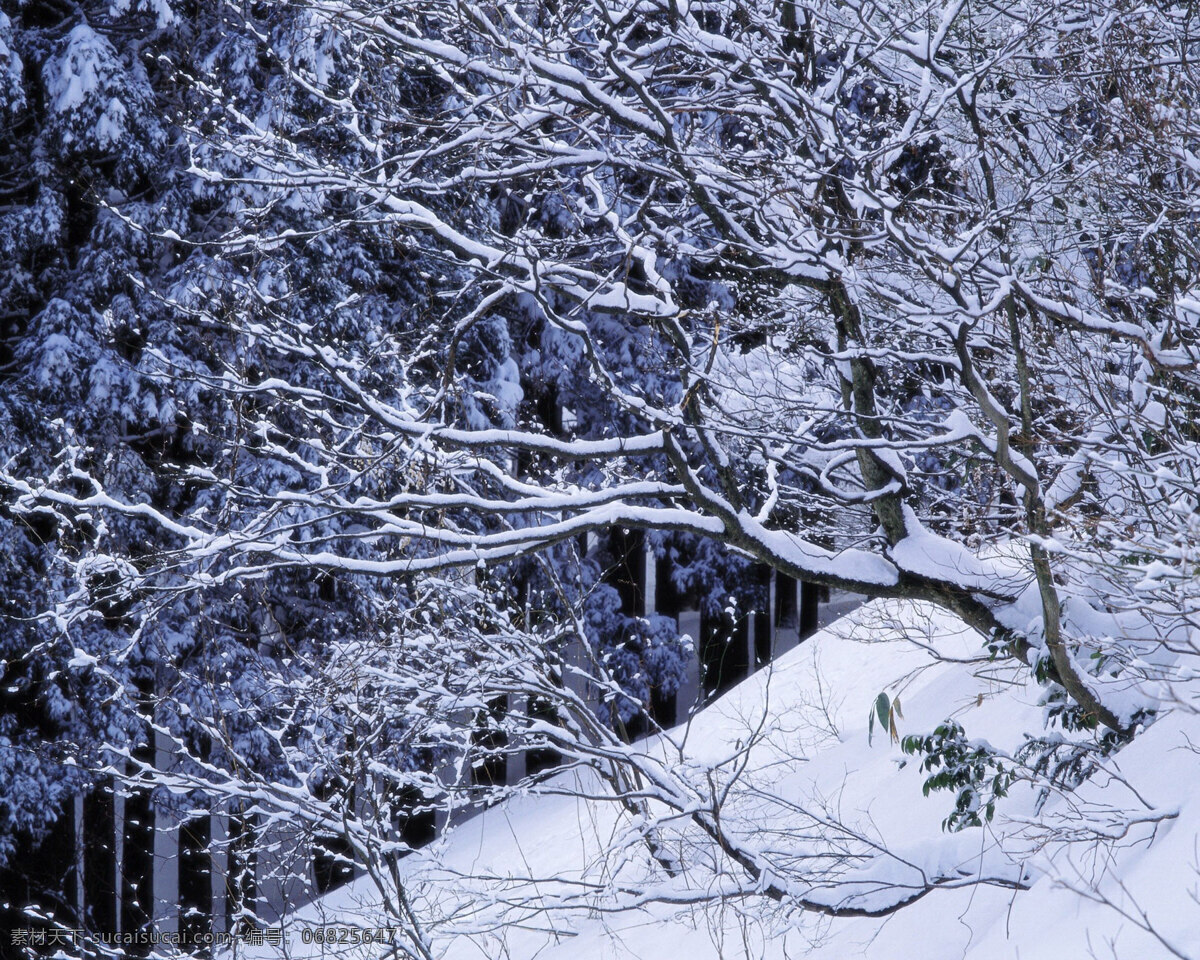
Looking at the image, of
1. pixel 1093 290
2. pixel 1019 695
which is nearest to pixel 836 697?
pixel 1019 695

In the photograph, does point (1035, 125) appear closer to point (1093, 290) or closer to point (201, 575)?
point (1093, 290)

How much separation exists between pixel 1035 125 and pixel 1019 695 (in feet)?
11.8

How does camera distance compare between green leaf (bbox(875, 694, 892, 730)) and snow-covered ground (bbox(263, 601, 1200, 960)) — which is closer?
snow-covered ground (bbox(263, 601, 1200, 960))

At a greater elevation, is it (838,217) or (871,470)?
(838,217)

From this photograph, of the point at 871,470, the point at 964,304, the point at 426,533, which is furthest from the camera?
the point at 871,470

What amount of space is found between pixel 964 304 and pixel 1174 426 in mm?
963

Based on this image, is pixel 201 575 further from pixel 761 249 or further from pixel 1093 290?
pixel 1093 290

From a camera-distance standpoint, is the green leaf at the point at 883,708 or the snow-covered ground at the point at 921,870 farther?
the green leaf at the point at 883,708

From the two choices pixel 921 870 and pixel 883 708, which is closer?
pixel 921 870

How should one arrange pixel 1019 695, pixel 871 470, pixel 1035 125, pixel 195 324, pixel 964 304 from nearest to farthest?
pixel 964 304 < pixel 871 470 < pixel 1035 125 < pixel 1019 695 < pixel 195 324

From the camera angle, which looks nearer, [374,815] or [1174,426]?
[1174,426]

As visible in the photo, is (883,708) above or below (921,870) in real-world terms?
above

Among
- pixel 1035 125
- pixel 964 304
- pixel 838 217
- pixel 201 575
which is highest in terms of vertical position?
pixel 1035 125

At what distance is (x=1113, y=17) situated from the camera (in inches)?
187
